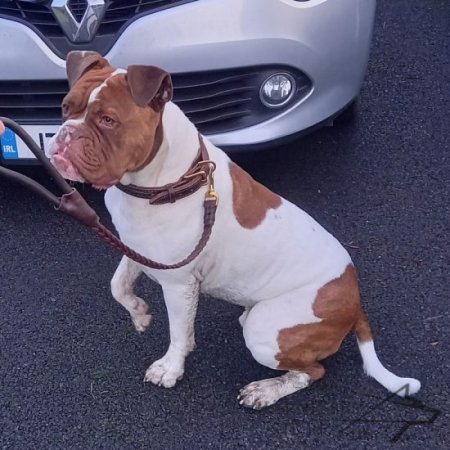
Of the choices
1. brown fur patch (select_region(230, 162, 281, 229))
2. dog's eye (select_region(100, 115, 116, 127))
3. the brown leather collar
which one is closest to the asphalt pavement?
brown fur patch (select_region(230, 162, 281, 229))

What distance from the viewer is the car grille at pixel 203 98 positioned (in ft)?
13.1

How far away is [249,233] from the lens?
10.1 feet

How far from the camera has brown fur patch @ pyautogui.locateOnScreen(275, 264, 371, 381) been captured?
312 centimetres

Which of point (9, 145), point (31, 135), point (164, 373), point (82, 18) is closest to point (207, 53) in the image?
point (82, 18)

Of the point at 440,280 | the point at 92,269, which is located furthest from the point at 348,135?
the point at 92,269

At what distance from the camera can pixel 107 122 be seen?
2543 mm

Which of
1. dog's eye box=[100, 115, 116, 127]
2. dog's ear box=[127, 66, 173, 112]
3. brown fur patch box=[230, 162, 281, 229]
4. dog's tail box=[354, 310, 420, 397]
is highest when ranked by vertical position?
dog's ear box=[127, 66, 173, 112]

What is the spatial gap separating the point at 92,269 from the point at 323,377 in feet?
4.16

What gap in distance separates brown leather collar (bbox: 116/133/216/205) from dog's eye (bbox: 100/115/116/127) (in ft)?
1.21

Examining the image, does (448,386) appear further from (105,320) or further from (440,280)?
(105,320)

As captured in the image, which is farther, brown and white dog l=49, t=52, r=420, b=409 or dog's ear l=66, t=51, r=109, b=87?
brown and white dog l=49, t=52, r=420, b=409

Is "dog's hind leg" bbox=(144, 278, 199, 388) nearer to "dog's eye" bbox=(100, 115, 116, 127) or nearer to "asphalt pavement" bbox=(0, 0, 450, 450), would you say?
"asphalt pavement" bbox=(0, 0, 450, 450)

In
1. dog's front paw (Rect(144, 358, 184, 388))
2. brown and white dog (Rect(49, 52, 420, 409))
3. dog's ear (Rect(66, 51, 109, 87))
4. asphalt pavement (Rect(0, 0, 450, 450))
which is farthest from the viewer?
dog's front paw (Rect(144, 358, 184, 388))

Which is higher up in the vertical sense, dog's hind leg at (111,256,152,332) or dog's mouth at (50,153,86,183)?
dog's mouth at (50,153,86,183)
